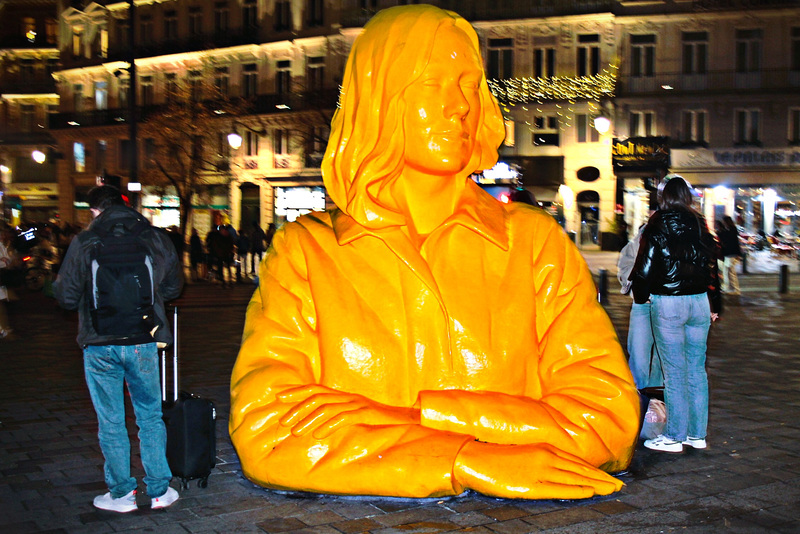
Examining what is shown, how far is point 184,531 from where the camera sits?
4.17 m

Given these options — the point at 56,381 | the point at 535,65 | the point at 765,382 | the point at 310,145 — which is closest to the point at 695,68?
the point at 535,65

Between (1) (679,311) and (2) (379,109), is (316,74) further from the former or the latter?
(2) (379,109)

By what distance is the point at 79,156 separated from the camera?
44.7m

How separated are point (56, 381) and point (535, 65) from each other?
28.9 m

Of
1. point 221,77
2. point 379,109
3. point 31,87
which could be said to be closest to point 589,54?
point 221,77

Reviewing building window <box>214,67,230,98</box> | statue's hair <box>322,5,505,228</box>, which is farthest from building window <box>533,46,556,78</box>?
statue's hair <box>322,5,505,228</box>

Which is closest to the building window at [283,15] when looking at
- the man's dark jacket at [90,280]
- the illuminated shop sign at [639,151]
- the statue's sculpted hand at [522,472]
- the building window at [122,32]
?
the building window at [122,32]

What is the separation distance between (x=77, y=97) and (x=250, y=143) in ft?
42.6

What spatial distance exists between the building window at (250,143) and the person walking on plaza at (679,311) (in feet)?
115

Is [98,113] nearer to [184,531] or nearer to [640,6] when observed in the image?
[640,6]

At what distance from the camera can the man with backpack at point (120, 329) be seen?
14.5 feet

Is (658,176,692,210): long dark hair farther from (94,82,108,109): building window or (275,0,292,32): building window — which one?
(94,82,108,109): building window

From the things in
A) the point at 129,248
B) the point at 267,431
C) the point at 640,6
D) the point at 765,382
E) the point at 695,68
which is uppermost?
the point at 640,6

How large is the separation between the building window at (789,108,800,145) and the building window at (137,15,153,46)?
95.1 ft
